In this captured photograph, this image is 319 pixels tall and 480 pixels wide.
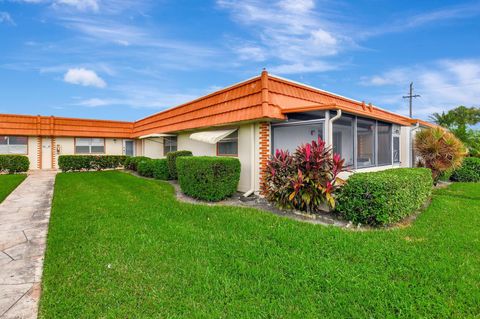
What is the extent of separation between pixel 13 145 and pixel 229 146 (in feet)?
67.3

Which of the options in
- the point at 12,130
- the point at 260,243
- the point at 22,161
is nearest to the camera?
the point at 260,243

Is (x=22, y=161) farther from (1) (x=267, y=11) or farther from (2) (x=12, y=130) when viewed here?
(1) (x=267, y=11)

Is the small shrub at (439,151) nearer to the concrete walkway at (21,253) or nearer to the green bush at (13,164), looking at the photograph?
the concrete walkway at (21,253)

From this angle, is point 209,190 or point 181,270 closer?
point 181,270

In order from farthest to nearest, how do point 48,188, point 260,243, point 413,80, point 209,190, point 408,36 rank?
point 413,80
point 408,36
point 48,188
point 209,190
point 260,243

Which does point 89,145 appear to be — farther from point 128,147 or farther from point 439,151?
point 439,151

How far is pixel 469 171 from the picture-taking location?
14680mm

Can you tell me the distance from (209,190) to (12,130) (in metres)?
21.3

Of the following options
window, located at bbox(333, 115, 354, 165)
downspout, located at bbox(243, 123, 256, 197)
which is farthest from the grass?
window, located at bbox(333, 115, 354, 165)

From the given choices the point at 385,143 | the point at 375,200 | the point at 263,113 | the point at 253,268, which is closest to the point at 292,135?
the point at 263,113

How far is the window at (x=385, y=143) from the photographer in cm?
1205

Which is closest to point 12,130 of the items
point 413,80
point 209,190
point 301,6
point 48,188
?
point 48,188

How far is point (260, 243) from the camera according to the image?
4926 millimetres

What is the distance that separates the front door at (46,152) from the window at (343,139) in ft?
77.6
